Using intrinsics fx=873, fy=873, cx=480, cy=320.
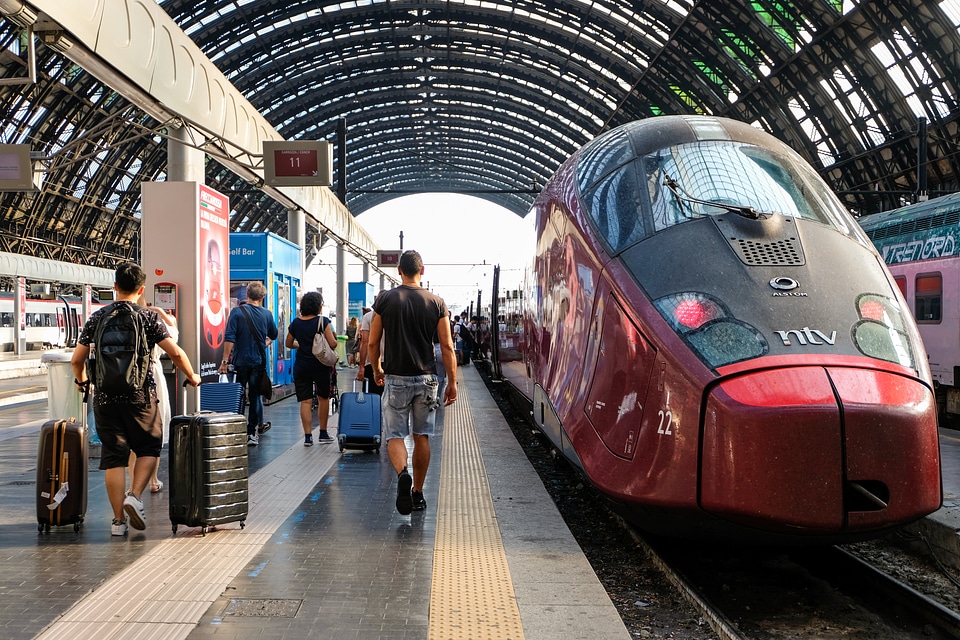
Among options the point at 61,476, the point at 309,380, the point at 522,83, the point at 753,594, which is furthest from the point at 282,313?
the point at 522,83

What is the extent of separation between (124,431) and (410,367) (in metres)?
1.86

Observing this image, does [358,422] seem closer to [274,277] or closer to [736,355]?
[736,355]

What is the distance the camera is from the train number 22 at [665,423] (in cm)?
417

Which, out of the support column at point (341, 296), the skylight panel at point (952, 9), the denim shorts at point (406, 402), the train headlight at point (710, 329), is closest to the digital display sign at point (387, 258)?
the support column at point (341, 296)

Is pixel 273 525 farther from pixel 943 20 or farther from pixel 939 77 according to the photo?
pixel 939 77

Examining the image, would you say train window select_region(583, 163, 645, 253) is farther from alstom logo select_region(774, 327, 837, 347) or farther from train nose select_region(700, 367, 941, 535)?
train nose select_region(700, 367, 941, 535)

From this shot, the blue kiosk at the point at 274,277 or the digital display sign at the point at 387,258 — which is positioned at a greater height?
the digital display sign at the point at 387,258

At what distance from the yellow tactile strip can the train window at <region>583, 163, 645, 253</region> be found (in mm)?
1886

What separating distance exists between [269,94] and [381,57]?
578 centimetres

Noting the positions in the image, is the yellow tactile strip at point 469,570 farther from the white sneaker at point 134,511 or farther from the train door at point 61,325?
the train door at point 61,325

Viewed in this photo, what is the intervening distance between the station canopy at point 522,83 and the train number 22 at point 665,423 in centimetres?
1000

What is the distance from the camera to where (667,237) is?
4.82 meters

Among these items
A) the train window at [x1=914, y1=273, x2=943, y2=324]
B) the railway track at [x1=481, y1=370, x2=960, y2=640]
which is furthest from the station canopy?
the railway track at [x1=481, y1=370, x2=960, y2=640]

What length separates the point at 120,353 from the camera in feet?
17.3
